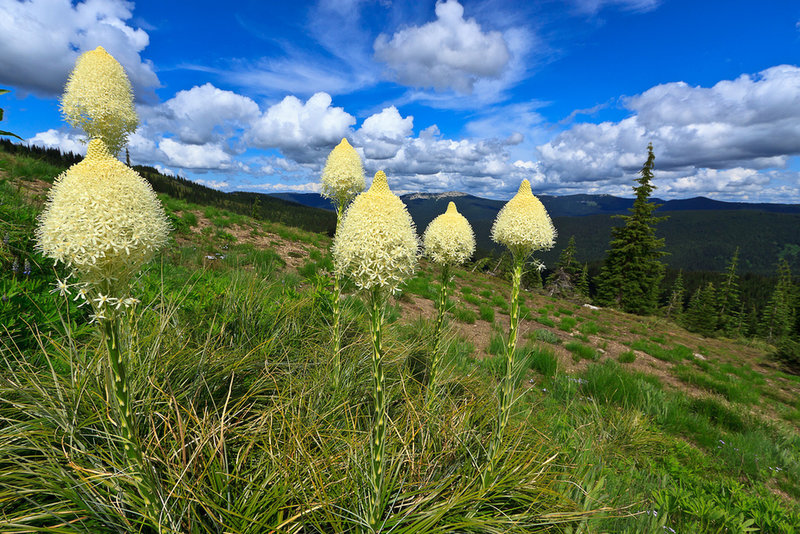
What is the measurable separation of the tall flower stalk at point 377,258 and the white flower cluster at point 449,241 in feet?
4.84

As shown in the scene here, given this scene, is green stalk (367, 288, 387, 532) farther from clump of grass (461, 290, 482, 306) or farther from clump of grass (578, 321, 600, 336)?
clump of grass (578, 321, 600, 336)

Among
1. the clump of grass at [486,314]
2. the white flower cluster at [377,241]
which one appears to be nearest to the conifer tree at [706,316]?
the clump of grass at [486,314]

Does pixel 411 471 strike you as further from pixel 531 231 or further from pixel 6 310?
pixel 6 310

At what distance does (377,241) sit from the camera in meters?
2.69

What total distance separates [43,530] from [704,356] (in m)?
22.2

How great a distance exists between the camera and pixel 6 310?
3.59 metres

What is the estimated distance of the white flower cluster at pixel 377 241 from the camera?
2.67 meters

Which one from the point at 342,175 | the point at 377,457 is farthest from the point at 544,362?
the point at 377,457

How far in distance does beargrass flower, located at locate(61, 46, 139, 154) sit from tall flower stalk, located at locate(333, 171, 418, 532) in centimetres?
368

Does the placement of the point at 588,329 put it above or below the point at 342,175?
below

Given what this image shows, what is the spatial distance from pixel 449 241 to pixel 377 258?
187 cm

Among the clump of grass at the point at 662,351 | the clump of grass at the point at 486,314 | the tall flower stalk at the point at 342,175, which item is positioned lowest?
the clump of grass at the point at 662,351

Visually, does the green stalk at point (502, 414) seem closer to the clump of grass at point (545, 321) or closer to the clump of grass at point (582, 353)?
the clump of grass at point (582, 353)

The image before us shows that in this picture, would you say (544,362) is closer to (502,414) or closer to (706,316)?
(502,414)
